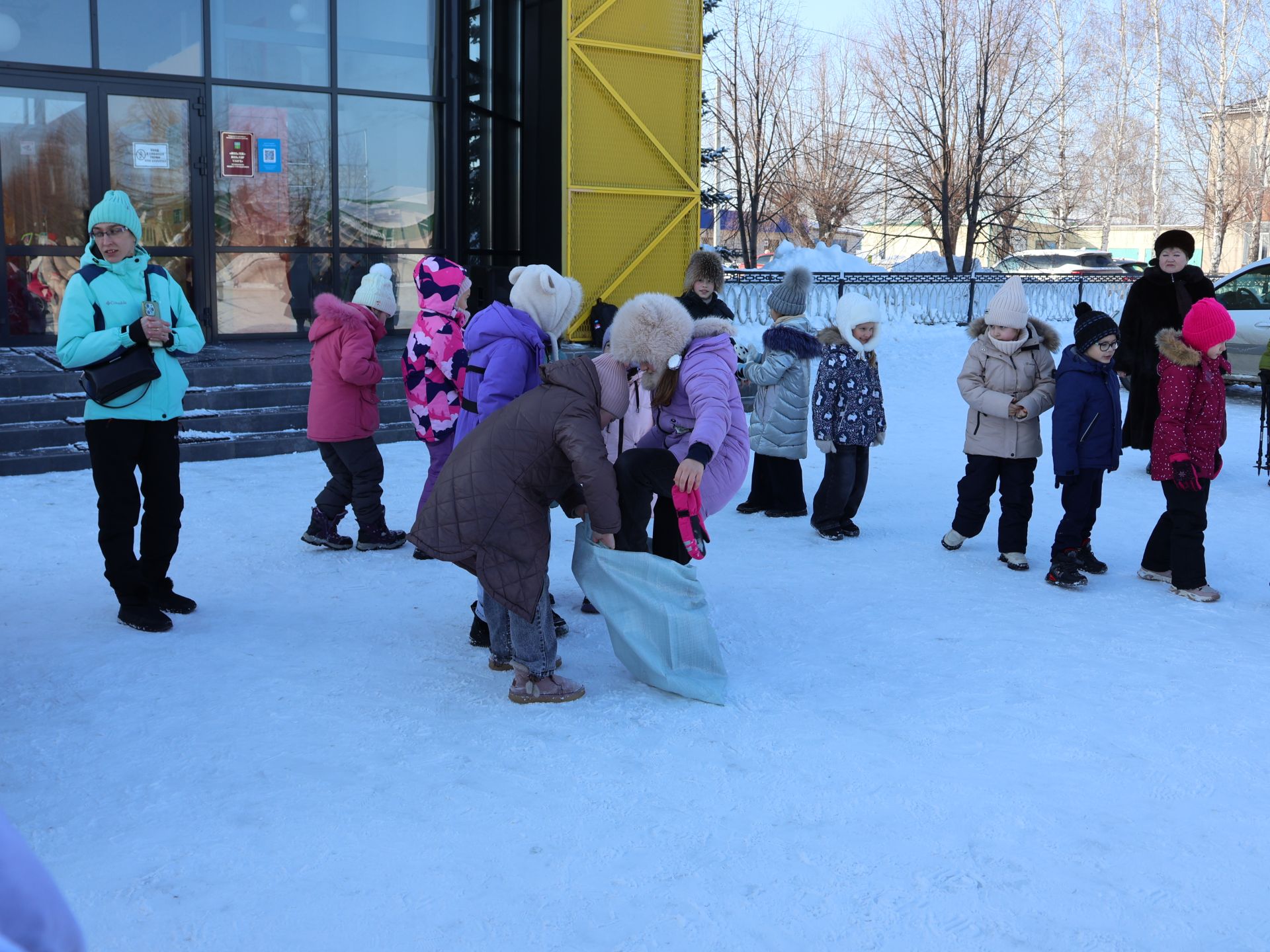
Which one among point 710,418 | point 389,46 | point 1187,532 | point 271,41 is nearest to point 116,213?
point 710,418

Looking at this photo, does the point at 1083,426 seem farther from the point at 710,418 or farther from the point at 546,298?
the point at 546,298

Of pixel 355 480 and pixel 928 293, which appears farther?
pixel 928 293

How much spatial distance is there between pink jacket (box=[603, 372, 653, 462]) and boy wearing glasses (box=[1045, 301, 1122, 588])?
255 centimetres

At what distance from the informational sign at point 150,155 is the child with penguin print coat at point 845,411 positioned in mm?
7994

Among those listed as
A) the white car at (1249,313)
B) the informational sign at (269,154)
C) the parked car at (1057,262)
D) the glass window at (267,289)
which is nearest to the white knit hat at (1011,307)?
the white car at (1249,313)

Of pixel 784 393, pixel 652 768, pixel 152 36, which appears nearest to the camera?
pixel 652 768

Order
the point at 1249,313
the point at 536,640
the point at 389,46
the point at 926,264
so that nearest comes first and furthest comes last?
the point at 536,640
the point at 1249,313
the point at 389,46
the point at 926,264

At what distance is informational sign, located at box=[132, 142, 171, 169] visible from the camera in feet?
38.4

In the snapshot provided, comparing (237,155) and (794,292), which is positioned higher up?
(237,155)

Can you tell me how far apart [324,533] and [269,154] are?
296 inches

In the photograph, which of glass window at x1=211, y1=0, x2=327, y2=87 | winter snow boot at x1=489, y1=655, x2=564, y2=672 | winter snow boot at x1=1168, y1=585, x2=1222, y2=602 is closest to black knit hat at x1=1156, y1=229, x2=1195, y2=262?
winter snow boot at x1=1168, y1=585, x2=1222, y2=602

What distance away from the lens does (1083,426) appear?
5.78 meters

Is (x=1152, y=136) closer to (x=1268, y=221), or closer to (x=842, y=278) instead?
(x=1268, y=221)

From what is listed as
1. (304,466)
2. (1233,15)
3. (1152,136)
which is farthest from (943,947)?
(1152,136)
